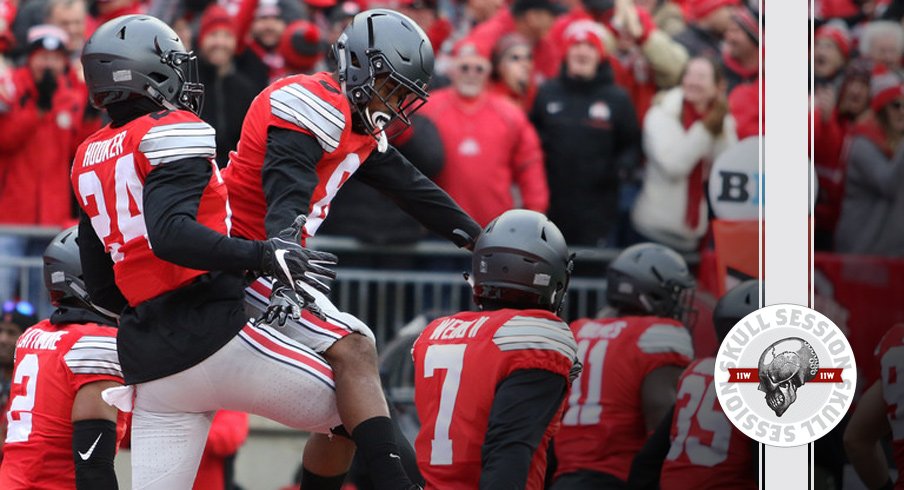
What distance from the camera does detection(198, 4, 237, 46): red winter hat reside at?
6898 millimetres

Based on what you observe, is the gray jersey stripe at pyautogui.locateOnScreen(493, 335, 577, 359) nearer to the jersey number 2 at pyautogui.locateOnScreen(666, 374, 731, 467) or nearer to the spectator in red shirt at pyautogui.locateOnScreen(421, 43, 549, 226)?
the jersey number 2 at pyautogui.locateOnScreen(666, 374, 731, 467)

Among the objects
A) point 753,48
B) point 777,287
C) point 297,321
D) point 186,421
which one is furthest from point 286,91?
point 777,287

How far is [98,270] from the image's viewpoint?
12.5 ft

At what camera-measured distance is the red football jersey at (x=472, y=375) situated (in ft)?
11.7

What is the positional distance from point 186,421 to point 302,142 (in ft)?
2.43

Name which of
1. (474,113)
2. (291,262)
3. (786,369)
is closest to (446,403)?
(291,262)

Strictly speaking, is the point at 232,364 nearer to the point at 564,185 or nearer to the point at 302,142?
the point at 302,142

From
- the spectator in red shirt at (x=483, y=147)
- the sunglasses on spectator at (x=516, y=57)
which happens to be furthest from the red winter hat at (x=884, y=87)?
the sunglasses on spectator at (x=516, y=57)

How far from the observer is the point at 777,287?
2715mm

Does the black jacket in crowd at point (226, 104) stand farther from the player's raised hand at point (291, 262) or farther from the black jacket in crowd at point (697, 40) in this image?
the player's raised hand at point (291, 262)

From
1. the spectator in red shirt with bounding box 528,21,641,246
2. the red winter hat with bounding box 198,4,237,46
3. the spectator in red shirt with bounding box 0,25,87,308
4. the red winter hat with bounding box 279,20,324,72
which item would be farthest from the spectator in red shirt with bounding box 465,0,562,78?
the spectator in red shirt with bounding box 0,25,87,308

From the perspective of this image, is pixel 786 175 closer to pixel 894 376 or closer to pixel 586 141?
pixel 894 376

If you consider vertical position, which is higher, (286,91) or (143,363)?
(286,91)

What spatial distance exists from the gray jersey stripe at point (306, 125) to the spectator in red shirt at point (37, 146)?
342 cm
